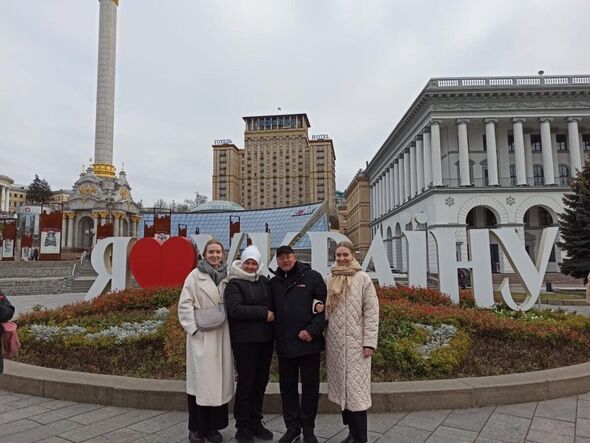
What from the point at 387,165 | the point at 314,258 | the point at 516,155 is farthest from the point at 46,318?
the point at 387,165

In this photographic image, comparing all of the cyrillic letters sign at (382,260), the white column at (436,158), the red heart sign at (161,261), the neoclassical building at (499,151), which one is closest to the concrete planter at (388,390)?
the cyrillic letters sign at (382,260)

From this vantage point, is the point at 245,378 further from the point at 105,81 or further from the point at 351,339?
the point at 105,81

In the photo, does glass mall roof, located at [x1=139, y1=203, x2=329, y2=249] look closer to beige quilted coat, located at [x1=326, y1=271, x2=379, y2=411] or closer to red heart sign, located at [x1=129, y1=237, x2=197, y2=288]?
red heart sign, located at [x1=129, y1=237, x2=197, y2=288]

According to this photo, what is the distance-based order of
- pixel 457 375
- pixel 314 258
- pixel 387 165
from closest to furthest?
1. pixel 457 375
2. pixel 314 258
3. pixel 387 165

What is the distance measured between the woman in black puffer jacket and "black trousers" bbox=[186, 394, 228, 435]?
19 cm

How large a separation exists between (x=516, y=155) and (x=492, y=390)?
38476mm

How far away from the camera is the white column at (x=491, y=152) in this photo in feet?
125

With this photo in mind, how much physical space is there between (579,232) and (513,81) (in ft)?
63.5

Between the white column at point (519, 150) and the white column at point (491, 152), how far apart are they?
1.77 meters

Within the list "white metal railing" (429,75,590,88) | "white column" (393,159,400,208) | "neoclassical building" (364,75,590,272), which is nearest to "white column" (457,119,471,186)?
"neoclassical building" (364,75,590,272)

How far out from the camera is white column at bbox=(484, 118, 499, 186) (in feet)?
125

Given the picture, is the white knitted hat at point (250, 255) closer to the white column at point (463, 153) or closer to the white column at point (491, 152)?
the white column at point (463, 153)

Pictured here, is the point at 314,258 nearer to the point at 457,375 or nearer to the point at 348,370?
the point at 457,375

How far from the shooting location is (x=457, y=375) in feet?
18.7
